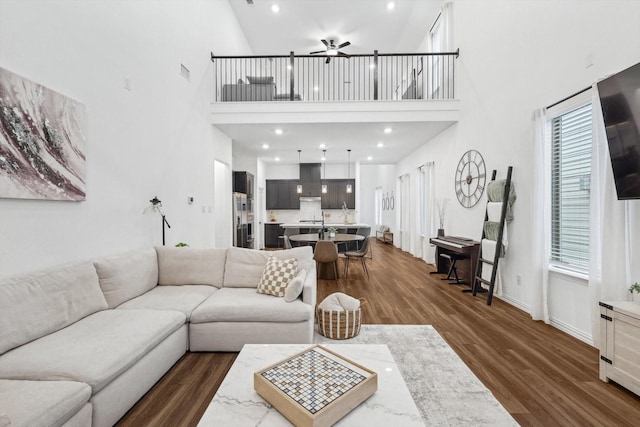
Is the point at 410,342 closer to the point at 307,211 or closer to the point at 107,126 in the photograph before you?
the point at 107,126

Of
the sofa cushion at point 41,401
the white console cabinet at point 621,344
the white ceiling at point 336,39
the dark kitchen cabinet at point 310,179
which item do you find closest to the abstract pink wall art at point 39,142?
the sofa cushion at point 41,401

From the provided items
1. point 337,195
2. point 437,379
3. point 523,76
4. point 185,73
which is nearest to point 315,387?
point 437,379

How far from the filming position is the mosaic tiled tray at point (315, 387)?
→ 118cm

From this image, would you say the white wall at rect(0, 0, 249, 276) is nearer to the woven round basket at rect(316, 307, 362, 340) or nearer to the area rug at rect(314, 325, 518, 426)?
the woven round basket at rect(316, 307, 362, 340)

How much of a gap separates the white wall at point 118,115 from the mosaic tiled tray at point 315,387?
2118 mm

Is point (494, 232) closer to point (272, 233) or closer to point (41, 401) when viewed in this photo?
point (41, 401)

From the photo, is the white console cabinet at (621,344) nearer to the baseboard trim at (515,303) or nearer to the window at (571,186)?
the window at (571,186)

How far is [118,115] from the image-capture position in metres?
3.12

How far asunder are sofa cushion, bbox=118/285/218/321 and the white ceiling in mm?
3477

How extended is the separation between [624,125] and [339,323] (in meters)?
2.77

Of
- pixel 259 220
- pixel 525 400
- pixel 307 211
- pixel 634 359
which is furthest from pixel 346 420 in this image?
pixel 307 211

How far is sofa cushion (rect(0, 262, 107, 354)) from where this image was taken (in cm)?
175

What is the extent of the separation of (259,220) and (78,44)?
717 cm

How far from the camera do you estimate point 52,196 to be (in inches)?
92.8
